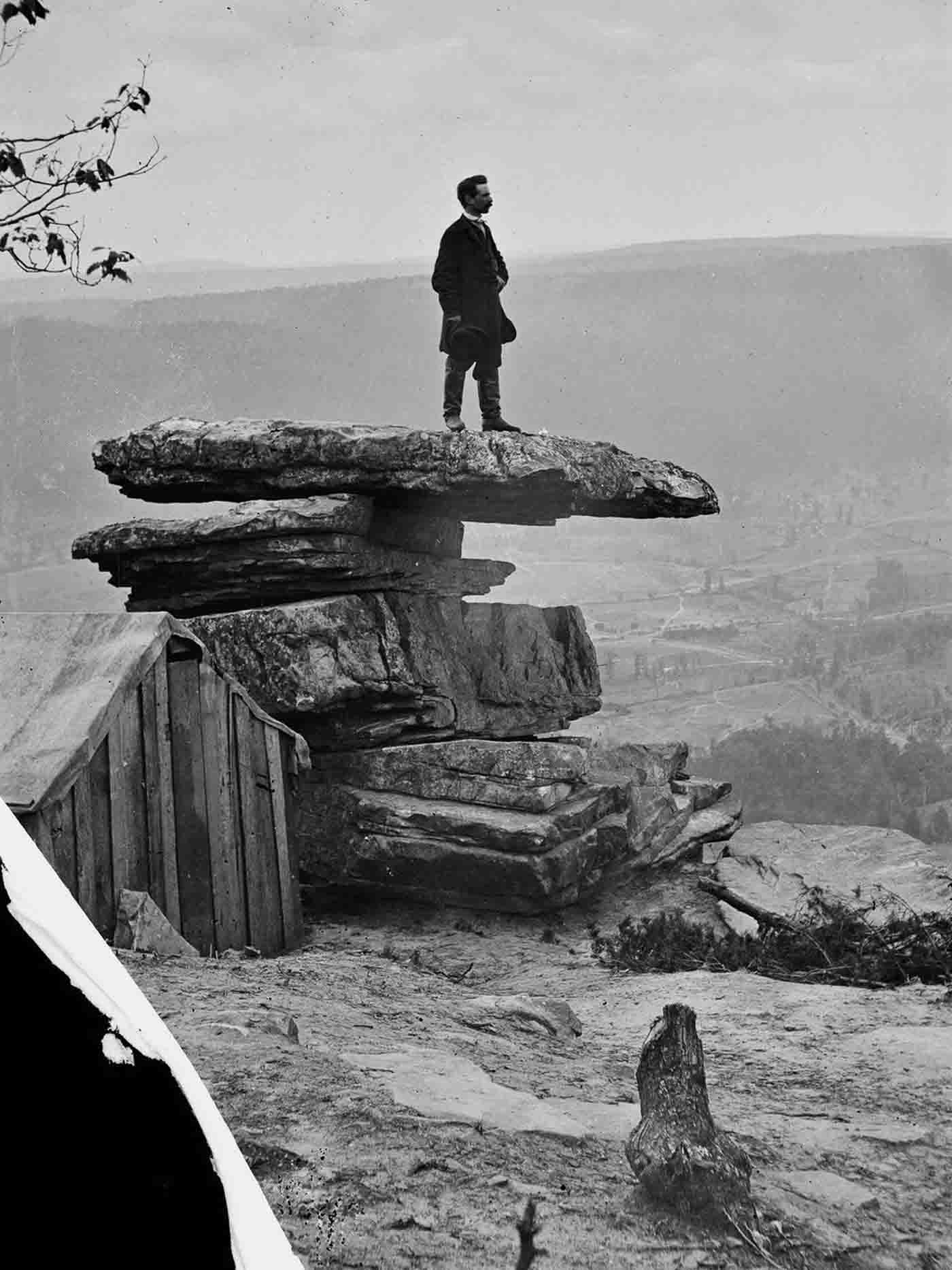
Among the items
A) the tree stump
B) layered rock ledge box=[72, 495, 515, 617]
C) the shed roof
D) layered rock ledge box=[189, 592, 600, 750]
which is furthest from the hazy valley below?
the tree stump

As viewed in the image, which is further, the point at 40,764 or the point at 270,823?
the point at 270,823

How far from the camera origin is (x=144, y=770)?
681 cm

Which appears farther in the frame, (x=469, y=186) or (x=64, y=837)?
(x=469, y=186)

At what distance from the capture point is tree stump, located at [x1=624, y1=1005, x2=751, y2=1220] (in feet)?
10.2

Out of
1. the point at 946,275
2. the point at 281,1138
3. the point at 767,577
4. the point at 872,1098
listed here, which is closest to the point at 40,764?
the point at 281,1138

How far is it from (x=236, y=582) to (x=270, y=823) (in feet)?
14.9

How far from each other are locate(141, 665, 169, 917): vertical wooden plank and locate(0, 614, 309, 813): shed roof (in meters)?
0.14

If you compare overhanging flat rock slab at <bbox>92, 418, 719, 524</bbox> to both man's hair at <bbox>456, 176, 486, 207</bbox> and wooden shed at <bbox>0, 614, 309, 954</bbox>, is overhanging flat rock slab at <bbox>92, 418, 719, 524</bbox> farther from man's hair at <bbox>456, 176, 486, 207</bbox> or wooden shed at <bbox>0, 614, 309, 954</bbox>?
wooden shed at <bbox>0, 614, 309, 954</bbox>

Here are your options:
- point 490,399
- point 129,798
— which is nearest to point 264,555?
point 490,399

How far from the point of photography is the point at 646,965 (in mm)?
8664

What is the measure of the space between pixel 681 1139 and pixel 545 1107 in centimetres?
106

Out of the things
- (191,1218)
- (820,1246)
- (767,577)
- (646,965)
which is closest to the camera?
(191,1218)

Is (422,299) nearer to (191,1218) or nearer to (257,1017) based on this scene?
(257,1017)

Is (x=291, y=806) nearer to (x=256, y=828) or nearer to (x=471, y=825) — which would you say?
(x=256, y=828)
